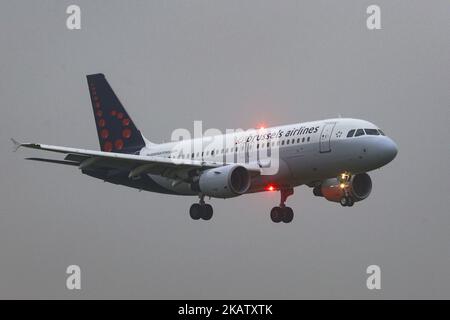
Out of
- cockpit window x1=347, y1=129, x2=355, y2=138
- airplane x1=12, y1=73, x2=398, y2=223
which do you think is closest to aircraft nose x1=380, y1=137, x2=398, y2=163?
airplane x1=12, y1=73, x2=398, y2=223

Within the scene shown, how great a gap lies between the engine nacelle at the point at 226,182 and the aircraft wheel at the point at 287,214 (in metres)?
5.34

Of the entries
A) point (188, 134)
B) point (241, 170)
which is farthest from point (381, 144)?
point (188, 134)

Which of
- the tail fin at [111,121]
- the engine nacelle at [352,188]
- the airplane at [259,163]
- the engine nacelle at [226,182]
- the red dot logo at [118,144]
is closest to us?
the airplane at [259,163]

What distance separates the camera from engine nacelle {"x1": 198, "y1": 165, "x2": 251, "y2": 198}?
64.8m

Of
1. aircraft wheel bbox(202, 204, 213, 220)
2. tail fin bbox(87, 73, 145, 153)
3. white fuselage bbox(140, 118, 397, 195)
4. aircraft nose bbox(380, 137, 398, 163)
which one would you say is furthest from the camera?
tail fin bbox(87, 73, 145, 153)

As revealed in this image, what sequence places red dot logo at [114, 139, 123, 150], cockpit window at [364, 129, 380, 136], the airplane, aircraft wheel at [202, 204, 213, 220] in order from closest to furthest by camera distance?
the airplane → cockpit window at [364, 129, 380, 136] → aircraft wheel at [202, 204, 213, 220] → red dot logo at [114, 139, 123, 150]

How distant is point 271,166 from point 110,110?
50.9ft

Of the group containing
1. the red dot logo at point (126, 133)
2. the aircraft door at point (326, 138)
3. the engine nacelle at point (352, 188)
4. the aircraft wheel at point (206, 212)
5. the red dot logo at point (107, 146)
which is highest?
the red dot logo at point (126, 133)

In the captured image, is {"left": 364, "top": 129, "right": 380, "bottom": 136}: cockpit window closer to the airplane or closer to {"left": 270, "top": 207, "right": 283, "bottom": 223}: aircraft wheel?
the airplane

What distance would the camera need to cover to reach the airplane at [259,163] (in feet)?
207

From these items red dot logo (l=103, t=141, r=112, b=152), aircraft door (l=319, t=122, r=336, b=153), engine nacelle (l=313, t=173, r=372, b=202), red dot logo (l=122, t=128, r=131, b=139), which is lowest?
engine nacelle (l=313, t=173, r=372, b=202)

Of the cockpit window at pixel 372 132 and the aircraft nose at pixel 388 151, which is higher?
the cockpit window at pixel 372 132

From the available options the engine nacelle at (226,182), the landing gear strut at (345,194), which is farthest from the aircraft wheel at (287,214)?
the engine nacelle at (226,182)

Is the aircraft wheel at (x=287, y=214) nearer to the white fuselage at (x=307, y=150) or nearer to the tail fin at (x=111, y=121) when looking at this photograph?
the white fuselage at (x=307, y=150)
